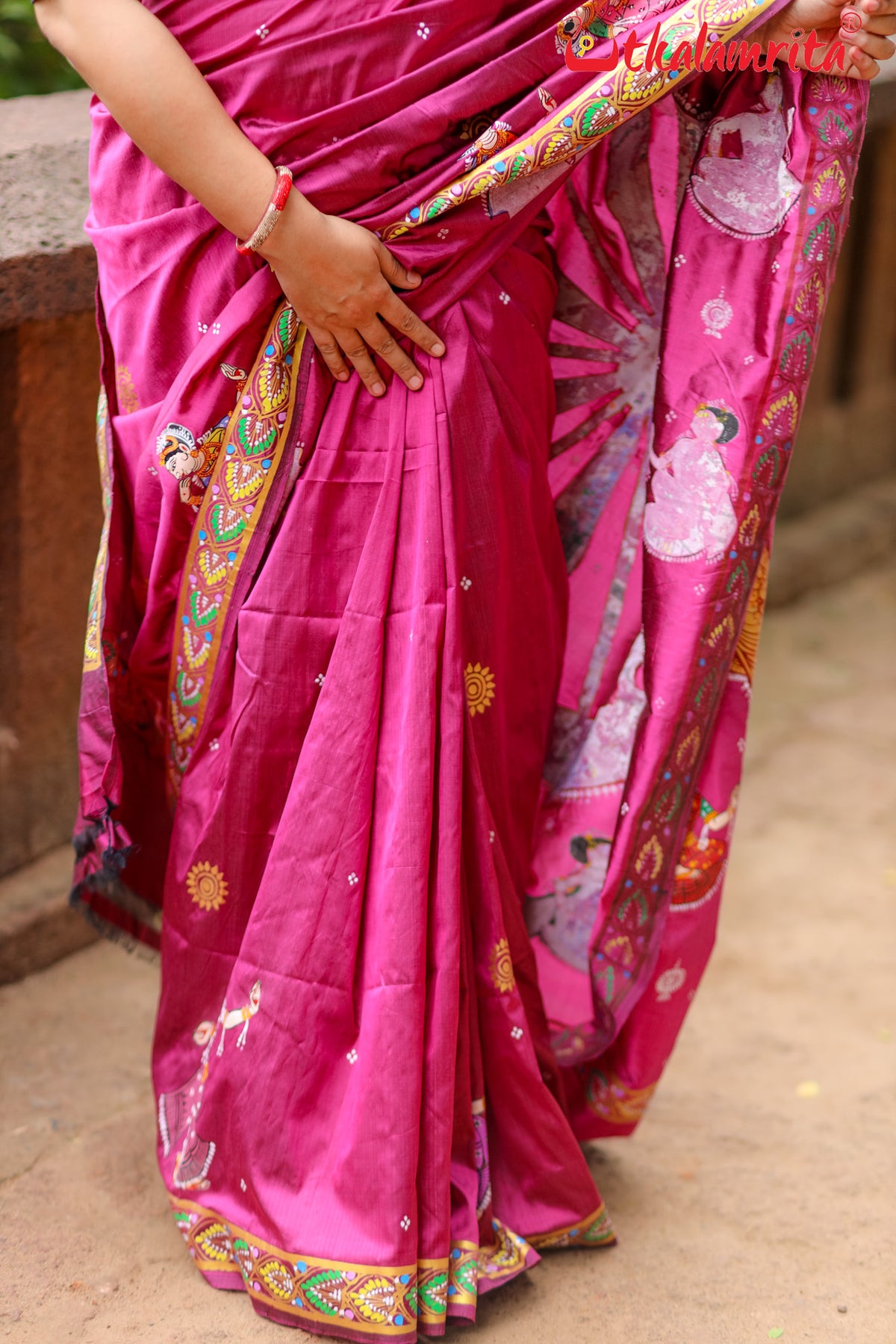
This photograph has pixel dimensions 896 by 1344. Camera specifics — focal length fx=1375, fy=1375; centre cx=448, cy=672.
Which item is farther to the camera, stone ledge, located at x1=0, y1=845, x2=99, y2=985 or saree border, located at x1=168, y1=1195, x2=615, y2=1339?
stone ledge, located at x1=0, y1=845, x2=99, y2=985

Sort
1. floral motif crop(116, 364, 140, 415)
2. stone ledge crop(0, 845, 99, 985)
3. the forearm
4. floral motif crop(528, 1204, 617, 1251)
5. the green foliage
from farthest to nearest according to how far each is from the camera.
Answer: the green foliage
stone ledge crop(0, 845, 99, 985)
floral motif crop(528, 1204, 617, 1251)
floral motif crop(116, 364, 140, 415)
the forearm

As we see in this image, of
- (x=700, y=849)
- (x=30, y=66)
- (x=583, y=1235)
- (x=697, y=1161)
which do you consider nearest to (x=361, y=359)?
(x=700, y=849)

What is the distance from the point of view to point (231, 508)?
1.46 m

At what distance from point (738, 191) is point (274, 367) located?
55cm

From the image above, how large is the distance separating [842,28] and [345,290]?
1.93 feet

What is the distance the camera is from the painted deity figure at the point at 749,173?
1.49m

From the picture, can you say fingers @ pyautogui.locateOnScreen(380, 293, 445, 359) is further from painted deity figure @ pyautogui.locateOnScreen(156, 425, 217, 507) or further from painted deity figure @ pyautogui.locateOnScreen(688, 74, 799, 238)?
painted deity figure @ pyautogui.locateOnScreen(688, 74, 799, 238)

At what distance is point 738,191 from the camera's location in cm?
150

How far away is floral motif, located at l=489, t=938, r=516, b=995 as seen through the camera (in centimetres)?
151

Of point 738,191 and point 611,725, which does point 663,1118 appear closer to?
point 611,725

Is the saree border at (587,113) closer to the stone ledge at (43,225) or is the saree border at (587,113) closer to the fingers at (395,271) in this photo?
the fingers at (395,271)

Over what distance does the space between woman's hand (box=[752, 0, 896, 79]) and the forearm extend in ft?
1.84

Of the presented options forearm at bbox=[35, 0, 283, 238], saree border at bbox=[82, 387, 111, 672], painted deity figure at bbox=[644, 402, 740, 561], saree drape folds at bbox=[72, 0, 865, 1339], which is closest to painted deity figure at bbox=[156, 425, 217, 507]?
saree drape folds at bbox=[72, 0, 865, 1339]

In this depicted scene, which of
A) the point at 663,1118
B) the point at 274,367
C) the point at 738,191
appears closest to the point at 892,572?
the point at 663,1118
